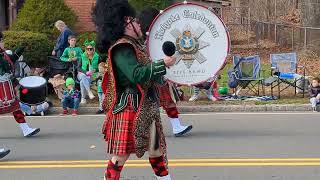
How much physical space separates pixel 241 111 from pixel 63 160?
508cm

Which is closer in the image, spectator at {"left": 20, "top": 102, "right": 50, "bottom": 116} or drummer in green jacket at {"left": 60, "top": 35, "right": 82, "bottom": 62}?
spectator at {"left": 20, "top": 102, "right": 50, "bottom": 116}

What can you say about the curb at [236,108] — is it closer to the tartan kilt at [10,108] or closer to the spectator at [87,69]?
the spectator at [87,69]

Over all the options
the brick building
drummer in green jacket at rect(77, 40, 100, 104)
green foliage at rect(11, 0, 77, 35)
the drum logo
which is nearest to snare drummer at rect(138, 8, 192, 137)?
the drum logo

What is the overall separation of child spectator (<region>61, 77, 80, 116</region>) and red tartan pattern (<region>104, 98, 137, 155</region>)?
652 cm

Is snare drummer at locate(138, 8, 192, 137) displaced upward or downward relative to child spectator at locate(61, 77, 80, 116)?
upward

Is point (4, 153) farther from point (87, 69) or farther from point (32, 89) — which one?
point (87, 69)

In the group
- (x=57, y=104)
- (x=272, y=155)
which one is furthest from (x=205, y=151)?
(x=57, y=104)

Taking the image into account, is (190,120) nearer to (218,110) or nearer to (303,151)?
(218,110)

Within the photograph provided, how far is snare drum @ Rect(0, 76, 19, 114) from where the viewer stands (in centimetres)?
824

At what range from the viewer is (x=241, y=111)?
11.7 m

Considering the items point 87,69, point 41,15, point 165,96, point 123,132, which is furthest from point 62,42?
point 123,132

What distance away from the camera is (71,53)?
12945 mm

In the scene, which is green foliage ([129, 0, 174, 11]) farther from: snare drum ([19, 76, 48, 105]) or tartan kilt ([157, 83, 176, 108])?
tartan kilt ([157, 83, 176, 108])

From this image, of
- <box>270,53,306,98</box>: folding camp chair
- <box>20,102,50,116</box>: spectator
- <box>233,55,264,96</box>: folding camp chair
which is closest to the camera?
<box>20,102,50,116</box>: spectator
